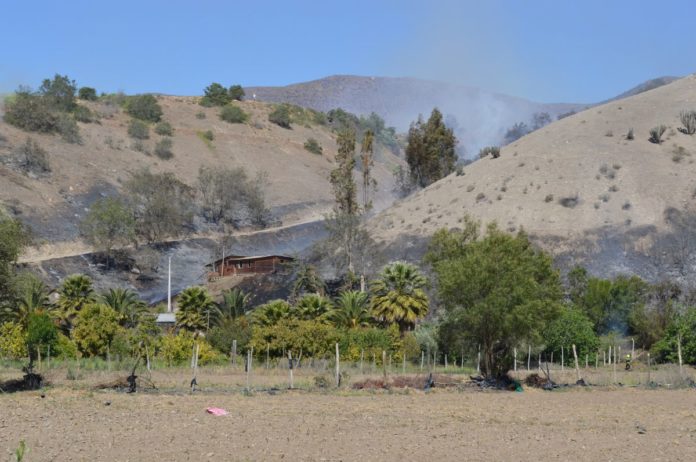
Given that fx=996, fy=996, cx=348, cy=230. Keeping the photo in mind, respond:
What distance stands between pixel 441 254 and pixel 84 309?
60.6ft

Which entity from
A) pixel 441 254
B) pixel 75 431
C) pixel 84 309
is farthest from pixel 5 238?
pixel 441 254

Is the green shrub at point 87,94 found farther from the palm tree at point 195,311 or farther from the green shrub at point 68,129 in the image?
the palm tree at point 195,311

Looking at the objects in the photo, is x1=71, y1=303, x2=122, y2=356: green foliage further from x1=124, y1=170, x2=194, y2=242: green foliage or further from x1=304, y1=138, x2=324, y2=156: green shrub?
x1=304, y1=138, x2=324, y2=156: green shrub

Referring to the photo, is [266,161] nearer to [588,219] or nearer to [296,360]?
[588,219]

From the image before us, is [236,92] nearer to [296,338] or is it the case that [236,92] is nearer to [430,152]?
[430,152]

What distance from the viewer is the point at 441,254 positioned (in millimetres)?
48375

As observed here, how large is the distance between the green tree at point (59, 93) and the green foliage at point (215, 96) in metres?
21.3

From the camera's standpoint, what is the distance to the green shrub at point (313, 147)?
138 metres

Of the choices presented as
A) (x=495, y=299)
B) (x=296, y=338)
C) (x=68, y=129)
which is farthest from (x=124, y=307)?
(x=68, y=129)

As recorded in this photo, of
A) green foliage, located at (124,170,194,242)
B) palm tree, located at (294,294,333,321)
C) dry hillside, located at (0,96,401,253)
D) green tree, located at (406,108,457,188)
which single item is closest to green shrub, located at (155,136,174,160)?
dry hillside, located at (0,96,401,253)

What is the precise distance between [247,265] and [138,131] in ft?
160

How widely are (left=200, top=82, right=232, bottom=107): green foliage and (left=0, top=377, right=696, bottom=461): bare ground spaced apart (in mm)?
118727

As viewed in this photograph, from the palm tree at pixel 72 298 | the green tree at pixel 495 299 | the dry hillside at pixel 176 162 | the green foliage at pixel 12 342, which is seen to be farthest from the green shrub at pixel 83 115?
the green tree at pixel 495 299

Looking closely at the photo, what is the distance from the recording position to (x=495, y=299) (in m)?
40.1
